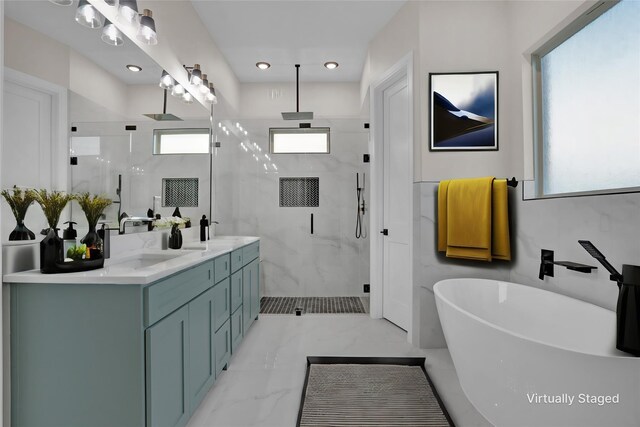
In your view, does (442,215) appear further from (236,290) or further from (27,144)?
(27,144)

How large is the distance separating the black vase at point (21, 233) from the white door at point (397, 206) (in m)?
2.42

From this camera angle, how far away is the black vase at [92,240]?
1436mm

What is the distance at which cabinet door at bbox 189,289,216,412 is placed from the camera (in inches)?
64.2

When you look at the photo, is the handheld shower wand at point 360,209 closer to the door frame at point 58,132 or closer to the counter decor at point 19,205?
the door frame at point 58,132

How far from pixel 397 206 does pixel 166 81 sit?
2214 millimetres

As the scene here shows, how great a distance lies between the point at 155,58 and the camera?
220 cm

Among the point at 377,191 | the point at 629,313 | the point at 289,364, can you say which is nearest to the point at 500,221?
the point at 629,313

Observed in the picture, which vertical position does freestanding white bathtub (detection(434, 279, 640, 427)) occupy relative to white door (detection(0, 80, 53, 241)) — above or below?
below

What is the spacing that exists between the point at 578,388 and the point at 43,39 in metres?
2.57

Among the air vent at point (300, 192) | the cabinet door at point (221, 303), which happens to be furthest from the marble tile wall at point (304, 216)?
the cabinet door at point (221, 303)

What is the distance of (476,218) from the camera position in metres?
2.33

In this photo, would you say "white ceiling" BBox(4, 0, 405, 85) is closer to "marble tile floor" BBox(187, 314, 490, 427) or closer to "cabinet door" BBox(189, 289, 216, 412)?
"cabinet door" BBox(189, 289, 216, 412)

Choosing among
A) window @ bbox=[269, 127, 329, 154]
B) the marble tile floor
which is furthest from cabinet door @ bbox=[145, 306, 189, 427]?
window @ bbox=[269, 127, 329, 154]

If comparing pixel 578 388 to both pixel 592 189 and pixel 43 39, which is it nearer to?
pixel 592 189
